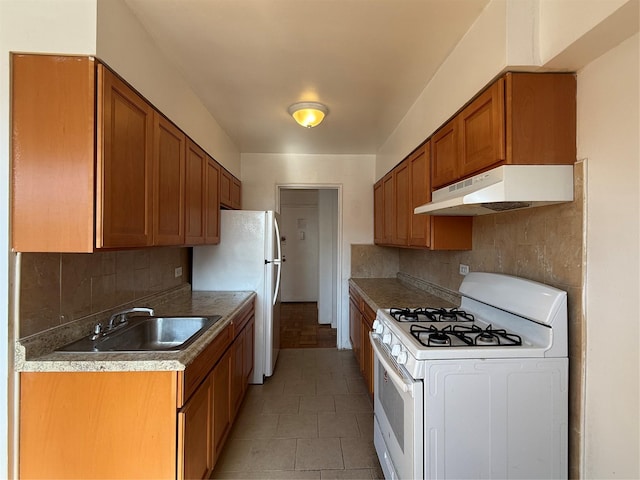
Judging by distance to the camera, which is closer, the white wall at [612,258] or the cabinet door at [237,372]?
the white wall at [612,258]

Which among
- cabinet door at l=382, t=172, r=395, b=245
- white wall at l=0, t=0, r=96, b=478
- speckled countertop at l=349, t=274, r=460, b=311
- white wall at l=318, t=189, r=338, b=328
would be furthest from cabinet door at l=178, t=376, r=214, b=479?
white wall at l=318, t=189, r=338, b=328

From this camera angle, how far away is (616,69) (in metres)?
1.20

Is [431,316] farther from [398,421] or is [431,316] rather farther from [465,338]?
[398,421]

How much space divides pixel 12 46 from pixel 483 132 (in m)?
2.02

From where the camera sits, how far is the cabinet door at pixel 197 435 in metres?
1.32

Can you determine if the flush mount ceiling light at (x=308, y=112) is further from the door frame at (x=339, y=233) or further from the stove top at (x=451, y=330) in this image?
the stove top at (x=451, y=330)

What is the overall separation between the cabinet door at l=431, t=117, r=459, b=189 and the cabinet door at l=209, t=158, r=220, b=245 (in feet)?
5.69

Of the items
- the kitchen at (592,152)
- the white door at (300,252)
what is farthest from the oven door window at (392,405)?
the white door at (300,252)

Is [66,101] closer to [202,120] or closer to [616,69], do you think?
[202,120]

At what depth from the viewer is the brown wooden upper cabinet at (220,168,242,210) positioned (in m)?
3.05

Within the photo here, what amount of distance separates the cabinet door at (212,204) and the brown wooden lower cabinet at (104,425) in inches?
54.7

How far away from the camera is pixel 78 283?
1.59 meters

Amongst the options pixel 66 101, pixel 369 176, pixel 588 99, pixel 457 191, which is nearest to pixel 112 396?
pixel 66 101

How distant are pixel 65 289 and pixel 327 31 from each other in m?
1.82
